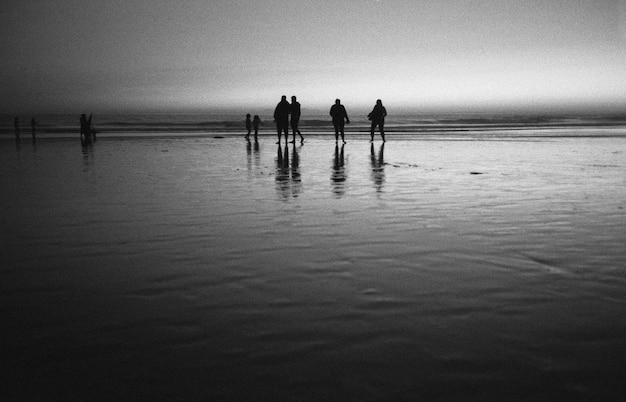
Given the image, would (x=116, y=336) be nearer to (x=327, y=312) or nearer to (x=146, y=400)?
(x=146, y=400)

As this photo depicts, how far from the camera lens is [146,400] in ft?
8.21

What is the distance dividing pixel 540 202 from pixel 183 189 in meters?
6.64

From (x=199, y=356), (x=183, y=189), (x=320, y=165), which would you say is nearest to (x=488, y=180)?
(x=320, y=165)

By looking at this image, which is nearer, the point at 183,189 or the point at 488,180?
the point at 183,189

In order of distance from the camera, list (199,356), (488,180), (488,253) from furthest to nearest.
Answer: (488,180) → (488,253) → (199,356)

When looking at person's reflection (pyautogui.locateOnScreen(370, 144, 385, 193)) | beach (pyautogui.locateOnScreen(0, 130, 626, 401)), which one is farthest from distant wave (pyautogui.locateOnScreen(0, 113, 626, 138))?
beach (pyautogui.locateOnScreen(0, 130, 626, 401))

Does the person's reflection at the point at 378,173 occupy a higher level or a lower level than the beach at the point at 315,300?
higher

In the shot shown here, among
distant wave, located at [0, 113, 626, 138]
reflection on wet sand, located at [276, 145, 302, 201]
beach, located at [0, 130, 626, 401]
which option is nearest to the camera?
beach, located at [0, 130, 626, 401]

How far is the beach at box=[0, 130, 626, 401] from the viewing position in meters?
2.71

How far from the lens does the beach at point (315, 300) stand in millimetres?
2709

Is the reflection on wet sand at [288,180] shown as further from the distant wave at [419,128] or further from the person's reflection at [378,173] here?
the distant wave at [419,128]

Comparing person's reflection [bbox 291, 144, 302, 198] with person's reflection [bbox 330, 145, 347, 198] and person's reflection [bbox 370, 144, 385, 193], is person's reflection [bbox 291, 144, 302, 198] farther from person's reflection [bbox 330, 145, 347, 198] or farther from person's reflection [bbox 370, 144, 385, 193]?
person's reflection [bbox 370, 144, 385, 193]

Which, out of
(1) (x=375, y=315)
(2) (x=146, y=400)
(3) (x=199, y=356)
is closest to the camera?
(2) (x=146, y=400)

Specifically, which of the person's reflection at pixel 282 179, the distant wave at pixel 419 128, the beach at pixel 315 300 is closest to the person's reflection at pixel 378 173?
the person's reflection at pixel 282 179
